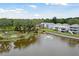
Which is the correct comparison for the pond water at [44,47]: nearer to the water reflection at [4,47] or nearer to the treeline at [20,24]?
the water reflection at [4,47]

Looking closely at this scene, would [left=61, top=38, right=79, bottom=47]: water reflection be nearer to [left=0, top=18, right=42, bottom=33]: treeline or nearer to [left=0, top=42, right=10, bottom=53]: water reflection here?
[left=0, top=18, right=42, bottom=33]: treeline

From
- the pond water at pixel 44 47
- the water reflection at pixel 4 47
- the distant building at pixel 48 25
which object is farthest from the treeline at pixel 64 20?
the water reflection at pixel 4 47

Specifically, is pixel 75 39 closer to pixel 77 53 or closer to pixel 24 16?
pixel 77 53

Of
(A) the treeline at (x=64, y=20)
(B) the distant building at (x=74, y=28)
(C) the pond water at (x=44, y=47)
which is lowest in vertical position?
(C) the pond water at (x=44, y=47)

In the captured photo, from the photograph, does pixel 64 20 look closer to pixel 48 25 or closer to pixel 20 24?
pixel 48 25

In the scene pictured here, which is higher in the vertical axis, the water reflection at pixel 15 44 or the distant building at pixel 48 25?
the distant building at pixel 48 25

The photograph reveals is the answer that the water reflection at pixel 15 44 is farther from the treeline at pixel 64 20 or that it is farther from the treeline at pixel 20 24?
the treeline at pixel 64 20

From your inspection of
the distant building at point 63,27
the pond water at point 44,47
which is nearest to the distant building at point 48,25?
the distant building at point 63,27

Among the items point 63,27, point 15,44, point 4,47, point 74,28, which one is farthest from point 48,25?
point 4,47
